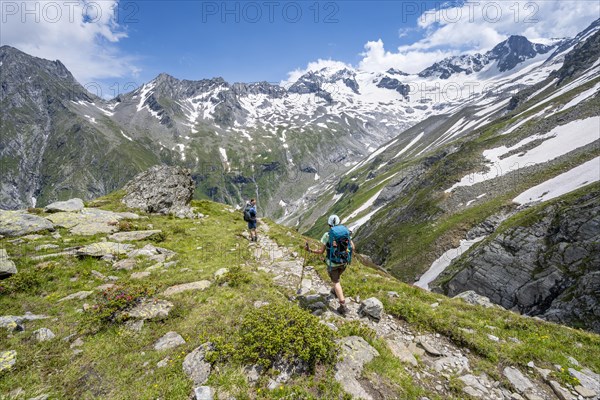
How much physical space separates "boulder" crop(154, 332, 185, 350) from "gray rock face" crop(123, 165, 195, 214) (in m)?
24.8

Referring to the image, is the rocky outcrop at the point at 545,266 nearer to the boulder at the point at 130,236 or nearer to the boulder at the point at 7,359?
the boulder at the point at 130,236

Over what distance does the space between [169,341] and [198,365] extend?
200 centimetres

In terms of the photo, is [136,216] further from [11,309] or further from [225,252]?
[11,309]

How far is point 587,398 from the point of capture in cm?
874

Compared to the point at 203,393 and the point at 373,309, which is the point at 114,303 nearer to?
the point at 203,393

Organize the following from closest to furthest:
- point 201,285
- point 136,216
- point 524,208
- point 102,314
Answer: point 102,314, point 201,285, point 136,216, point 524,208

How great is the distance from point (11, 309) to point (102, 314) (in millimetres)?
4675

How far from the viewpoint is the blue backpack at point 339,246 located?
486 inches

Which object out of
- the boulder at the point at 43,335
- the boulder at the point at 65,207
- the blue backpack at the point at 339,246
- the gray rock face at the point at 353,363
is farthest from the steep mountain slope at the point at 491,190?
Answer: the boulder at the point at 65,207

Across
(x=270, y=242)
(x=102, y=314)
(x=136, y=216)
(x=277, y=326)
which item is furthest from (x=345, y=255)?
(x=136, y=216)

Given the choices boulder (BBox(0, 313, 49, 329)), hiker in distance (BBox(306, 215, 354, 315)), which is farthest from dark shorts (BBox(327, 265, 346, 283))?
boulder (BBox(0, 313, 49, 329))

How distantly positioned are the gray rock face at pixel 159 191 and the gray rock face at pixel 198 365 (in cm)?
2645

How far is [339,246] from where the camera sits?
12391 millimetres

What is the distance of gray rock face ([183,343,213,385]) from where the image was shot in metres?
8.48
